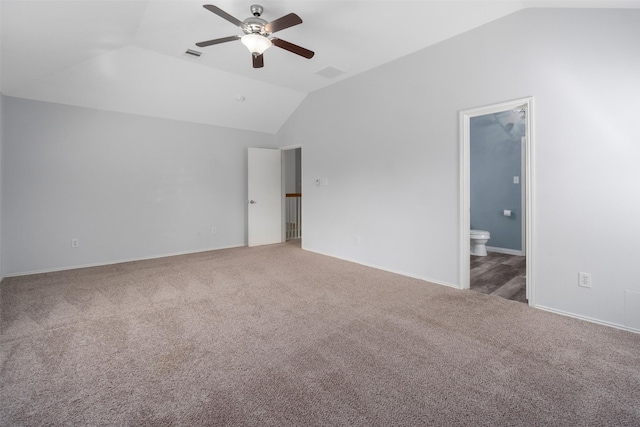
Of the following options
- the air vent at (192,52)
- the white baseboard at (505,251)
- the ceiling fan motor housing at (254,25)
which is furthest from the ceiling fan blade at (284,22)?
the white baseboard at (505,251)

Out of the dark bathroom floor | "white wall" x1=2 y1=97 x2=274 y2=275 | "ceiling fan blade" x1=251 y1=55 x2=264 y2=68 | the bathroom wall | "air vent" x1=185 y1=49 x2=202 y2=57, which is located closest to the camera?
A: "ceiling fan blade" x1=251 y1=55 x2=264 y2=68

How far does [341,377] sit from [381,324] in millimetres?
810

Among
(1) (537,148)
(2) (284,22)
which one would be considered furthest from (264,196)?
(1) (537,148)

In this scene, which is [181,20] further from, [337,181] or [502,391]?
[502,391]

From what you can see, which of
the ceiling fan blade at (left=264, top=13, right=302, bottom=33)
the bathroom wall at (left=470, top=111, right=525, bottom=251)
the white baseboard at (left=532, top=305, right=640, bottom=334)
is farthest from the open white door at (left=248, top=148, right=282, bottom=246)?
the white baseboard at (left=532, top=305, right=640, bottom=334)

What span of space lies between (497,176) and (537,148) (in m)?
2.83

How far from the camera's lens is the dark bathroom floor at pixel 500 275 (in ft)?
10.7

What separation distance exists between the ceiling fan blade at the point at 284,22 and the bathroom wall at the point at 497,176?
4.23m

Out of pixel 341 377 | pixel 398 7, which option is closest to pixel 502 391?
pixel 341 377

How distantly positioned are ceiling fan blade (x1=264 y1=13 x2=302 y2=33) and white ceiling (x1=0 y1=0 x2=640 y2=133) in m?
0.35

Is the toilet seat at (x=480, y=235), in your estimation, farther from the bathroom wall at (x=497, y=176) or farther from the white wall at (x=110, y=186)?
the white wall at (x=110, y=186)

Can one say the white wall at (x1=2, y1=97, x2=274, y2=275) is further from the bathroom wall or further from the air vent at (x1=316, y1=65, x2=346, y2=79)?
the bathroom wall

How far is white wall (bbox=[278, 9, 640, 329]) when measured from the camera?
2371 millimetres

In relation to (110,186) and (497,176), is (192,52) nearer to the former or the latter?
(110,186)
